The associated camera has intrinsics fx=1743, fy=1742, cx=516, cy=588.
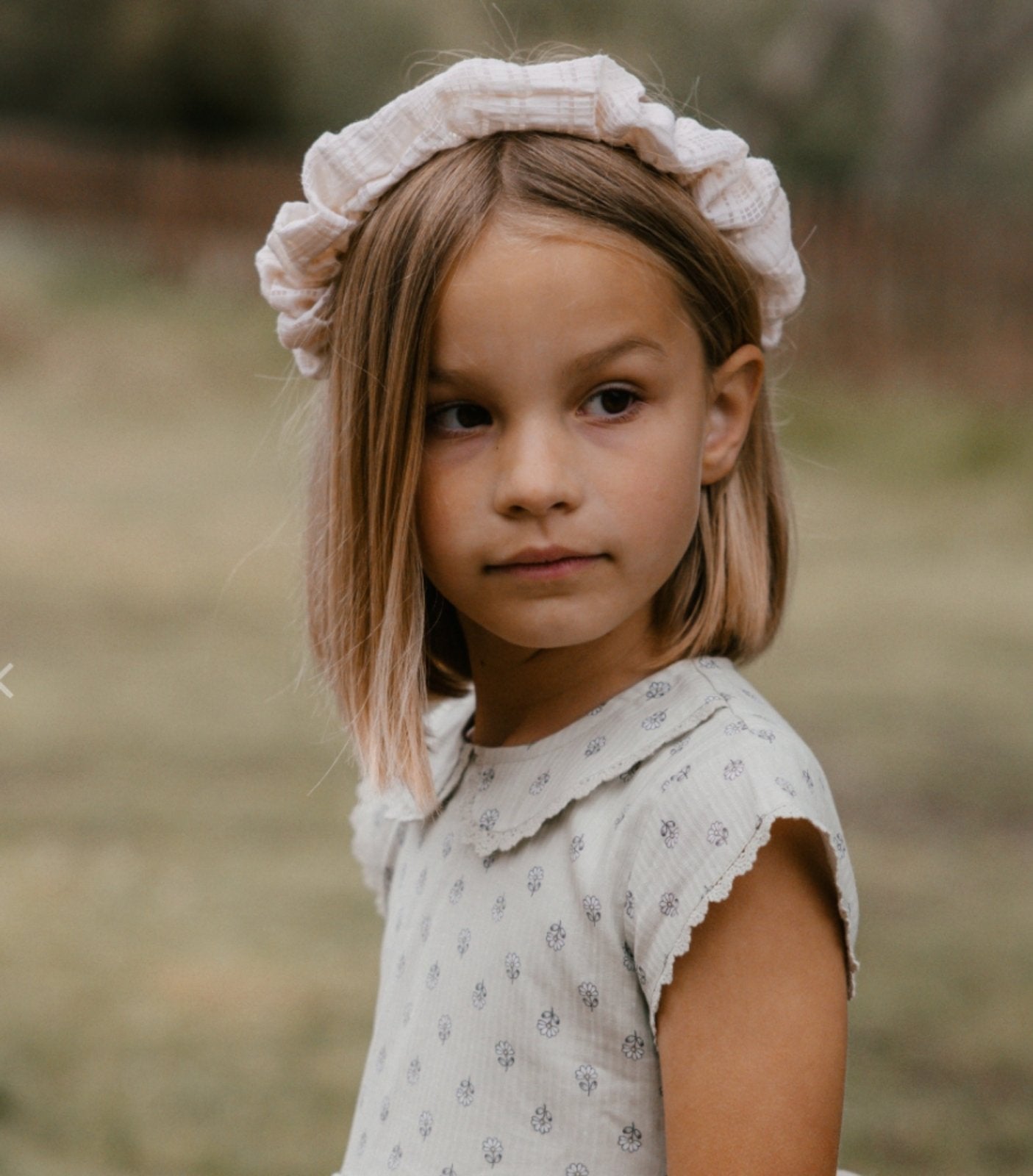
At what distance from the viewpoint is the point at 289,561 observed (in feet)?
19.8

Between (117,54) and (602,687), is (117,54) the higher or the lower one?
the higher one

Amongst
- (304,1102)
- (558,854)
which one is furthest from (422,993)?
(304,1102)

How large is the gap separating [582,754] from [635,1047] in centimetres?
21

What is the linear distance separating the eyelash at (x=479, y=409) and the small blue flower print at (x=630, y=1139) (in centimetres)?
47

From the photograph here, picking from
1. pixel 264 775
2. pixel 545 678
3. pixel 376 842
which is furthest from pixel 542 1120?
pixel 264 775

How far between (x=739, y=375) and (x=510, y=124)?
0.25 m

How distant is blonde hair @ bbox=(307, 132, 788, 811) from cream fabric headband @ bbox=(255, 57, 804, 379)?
13mm

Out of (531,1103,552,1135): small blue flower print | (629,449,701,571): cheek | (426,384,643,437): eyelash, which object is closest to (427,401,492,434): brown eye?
(426,384,643,437): eyelash

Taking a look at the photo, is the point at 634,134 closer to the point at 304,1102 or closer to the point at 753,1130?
the point at 753,1130

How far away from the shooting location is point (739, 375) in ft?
4.31

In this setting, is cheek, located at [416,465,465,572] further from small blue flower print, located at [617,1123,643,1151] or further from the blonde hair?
small blue flower print, located at [617,1123,643,1151]

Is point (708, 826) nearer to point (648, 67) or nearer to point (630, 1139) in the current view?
point (630, 1139)

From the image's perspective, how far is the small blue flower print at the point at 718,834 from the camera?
1.08 meters

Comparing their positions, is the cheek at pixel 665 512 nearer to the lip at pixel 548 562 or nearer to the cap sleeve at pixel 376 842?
the lip at pixel 548 562
